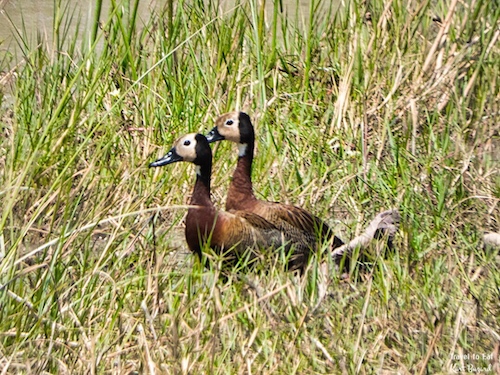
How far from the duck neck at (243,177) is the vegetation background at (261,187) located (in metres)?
0.26

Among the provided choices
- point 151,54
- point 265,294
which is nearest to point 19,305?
point 265,294

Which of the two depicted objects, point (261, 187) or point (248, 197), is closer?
point (248, 197)

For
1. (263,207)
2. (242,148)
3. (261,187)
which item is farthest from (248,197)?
(261,187)

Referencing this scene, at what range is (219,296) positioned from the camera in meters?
4.08

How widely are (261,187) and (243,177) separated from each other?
40cm

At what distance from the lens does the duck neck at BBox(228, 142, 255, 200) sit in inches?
217

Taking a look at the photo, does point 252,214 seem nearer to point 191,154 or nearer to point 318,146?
point 191,154

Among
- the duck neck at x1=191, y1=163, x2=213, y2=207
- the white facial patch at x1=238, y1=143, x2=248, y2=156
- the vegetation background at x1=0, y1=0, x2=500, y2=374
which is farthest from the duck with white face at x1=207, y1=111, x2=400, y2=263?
the duck neck at x1=191, y1=163, x2=213, y2=207

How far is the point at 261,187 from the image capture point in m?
5.91

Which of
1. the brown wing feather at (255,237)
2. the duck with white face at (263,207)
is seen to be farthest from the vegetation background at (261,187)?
the brown wing feather at (255,237)

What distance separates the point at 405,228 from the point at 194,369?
1561 mm

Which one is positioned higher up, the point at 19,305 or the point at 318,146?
the point at 19,305

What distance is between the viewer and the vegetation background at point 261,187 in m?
3.86

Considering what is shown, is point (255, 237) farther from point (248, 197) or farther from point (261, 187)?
point (261, 187)
